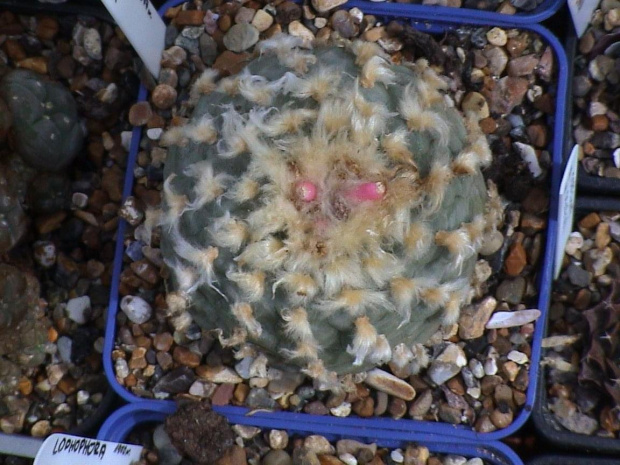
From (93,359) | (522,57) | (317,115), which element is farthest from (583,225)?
(93,359)

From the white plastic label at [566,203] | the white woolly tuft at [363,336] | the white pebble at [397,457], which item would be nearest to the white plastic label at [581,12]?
the white plastic label at [566,203]

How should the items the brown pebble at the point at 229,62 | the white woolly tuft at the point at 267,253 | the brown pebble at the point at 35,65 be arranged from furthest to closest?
the brown pebble at the point at 35,65 < the brown pebble at the point at 229,62 < the white woolly tuft at the point at 267,253

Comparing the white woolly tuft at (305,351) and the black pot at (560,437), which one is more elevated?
the white woolly tuft at (305,351)

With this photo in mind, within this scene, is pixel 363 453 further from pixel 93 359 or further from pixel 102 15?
pixel 102 15

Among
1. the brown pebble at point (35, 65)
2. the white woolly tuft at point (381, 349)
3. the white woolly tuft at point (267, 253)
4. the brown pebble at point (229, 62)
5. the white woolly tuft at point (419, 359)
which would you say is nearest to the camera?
the white woolly tuft at point (267, 253)

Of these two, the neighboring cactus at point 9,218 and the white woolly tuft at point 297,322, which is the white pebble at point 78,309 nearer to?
the neighboring cactus at point 9,218

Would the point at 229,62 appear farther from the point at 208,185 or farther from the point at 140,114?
the point at 208,185
